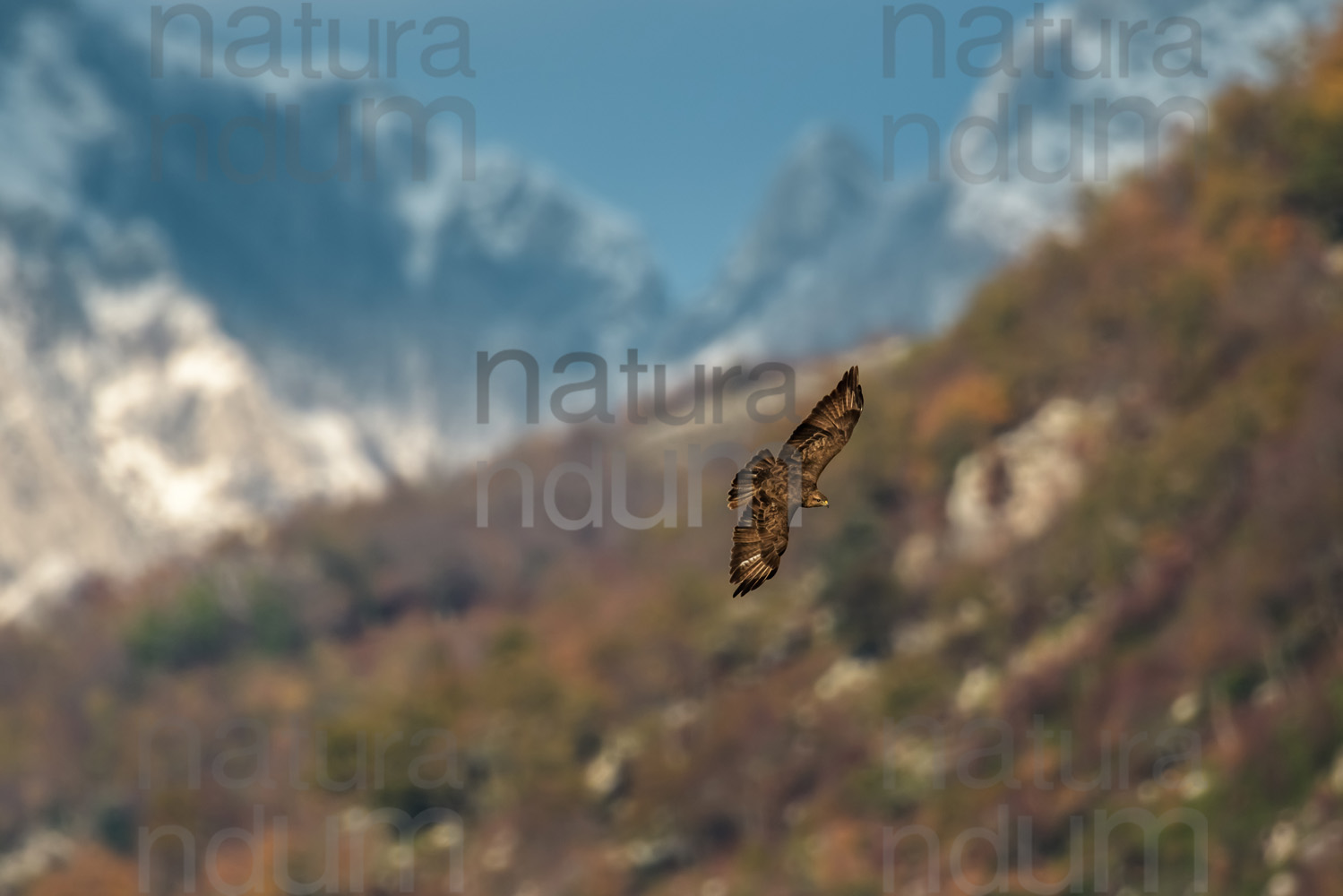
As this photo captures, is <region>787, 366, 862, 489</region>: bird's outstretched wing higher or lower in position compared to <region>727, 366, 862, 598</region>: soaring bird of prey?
higher

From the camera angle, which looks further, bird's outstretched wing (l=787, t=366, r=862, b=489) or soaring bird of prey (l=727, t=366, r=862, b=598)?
bird's outstretched wing (l=787, t=366, r=862, b=489)

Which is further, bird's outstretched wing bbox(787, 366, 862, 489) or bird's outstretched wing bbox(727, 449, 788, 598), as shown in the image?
bird's outstretched wing bbox(787, 366, 862, 489)

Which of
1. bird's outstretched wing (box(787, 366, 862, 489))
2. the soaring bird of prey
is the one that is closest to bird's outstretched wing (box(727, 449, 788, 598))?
the soaring bird of prey

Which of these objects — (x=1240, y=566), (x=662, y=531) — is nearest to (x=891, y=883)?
(x=1240, y=566)

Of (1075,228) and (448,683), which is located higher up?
(1075,228)

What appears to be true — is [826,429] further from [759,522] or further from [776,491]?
[759,522]

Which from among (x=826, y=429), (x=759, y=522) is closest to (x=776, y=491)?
(x=759, y=522)

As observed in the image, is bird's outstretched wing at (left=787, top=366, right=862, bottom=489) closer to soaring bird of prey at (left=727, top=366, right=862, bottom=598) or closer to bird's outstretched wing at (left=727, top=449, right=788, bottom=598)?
soaring bird of prey at (left=727, top=366, right=862, bottom=598)

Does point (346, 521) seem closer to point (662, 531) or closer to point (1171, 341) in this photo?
point (662, 531)
